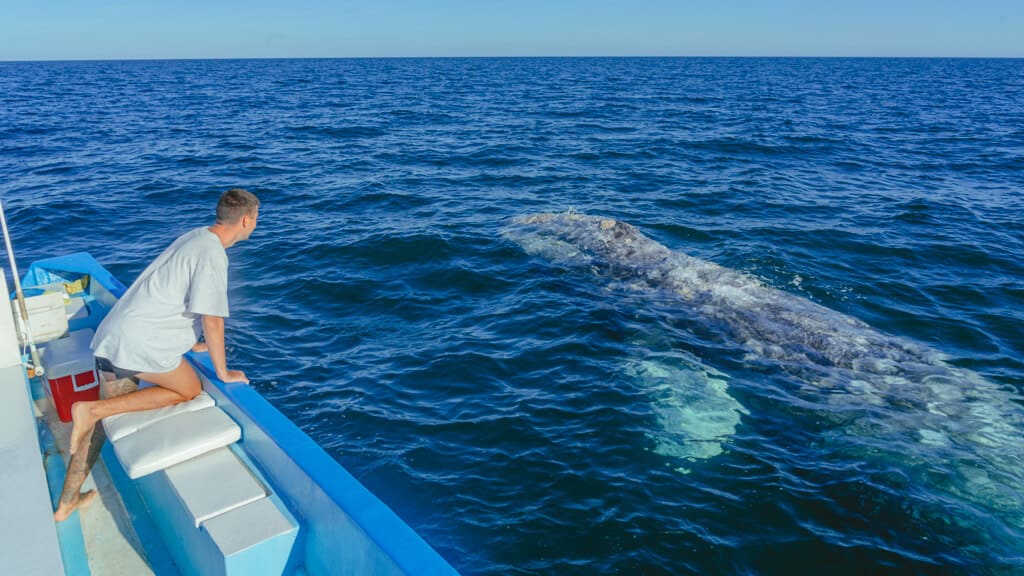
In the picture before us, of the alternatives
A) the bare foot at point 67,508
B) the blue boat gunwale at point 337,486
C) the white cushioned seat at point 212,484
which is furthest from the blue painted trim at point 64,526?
the white cushioned seat at point 212,484

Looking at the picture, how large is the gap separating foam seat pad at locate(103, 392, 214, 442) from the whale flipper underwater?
775cm

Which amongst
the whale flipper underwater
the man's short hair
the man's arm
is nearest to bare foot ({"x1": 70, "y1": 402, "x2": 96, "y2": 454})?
the man's arm

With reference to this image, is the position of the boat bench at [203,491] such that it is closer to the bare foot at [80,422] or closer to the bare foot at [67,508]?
the bare foot at [80,422]

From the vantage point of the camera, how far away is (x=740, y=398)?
9.50 m

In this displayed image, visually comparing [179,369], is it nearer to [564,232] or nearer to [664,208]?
[564,232]

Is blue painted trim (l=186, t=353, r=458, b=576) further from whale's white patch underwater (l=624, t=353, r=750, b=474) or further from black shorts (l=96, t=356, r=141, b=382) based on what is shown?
whale's white patch underwater (l=624, t=353, r=750, b=474)

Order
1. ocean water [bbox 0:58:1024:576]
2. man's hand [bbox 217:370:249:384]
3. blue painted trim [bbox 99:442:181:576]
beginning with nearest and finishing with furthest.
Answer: blue painted trim [bbox 99:442:181:576], man's hand [bbox 217:370:249:384], ocean water [bbox 0:58:1024:576]

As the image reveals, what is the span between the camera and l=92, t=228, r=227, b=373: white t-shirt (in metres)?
5.18

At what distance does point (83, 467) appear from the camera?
5.24 meters

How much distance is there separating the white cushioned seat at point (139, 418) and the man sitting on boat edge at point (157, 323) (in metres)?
0.06

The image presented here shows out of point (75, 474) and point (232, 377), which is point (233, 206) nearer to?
point (232, 377)

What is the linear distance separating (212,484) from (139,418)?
3.52ft

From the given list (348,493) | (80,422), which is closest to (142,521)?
(80,422)

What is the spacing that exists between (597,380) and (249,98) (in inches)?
2192
